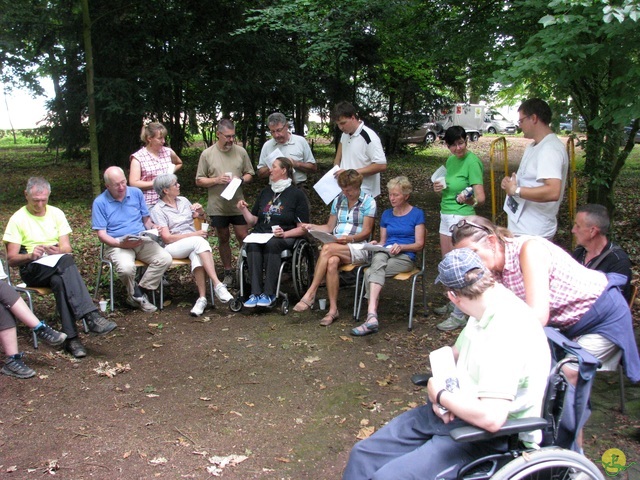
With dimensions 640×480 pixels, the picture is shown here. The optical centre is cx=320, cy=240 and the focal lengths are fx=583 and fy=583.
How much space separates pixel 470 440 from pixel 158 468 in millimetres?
1767

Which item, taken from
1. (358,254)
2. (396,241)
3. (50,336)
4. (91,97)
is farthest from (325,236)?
(91,97)

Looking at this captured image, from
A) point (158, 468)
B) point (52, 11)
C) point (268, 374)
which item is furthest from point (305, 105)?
point (158, 468)

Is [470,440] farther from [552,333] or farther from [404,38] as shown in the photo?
[404,38]

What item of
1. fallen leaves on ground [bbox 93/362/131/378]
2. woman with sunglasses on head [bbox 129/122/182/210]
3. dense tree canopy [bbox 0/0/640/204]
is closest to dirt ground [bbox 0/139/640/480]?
fallen leaves on ground [bbox 93/362/131/378]

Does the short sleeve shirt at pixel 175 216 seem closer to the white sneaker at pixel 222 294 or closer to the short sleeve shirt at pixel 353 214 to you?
the white sneaker at pixel 222 294

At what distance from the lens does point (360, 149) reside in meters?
5.50

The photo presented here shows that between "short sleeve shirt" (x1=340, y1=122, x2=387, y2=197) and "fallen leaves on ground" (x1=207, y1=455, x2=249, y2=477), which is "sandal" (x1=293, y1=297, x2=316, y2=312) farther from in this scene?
"fallen leaves on ground" (x1=207, y1=455, x2=249, y2=477)

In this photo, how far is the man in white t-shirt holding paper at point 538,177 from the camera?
13.0ft

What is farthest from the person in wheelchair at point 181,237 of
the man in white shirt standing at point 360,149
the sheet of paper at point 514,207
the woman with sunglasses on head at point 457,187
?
the sheet of paper at point 514,207

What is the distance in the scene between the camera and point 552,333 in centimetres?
240

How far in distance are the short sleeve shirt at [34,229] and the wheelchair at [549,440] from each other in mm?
3928

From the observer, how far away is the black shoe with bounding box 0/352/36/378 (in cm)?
402

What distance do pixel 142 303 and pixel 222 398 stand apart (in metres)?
1.97

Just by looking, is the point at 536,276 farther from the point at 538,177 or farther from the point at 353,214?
the point at 353,214
